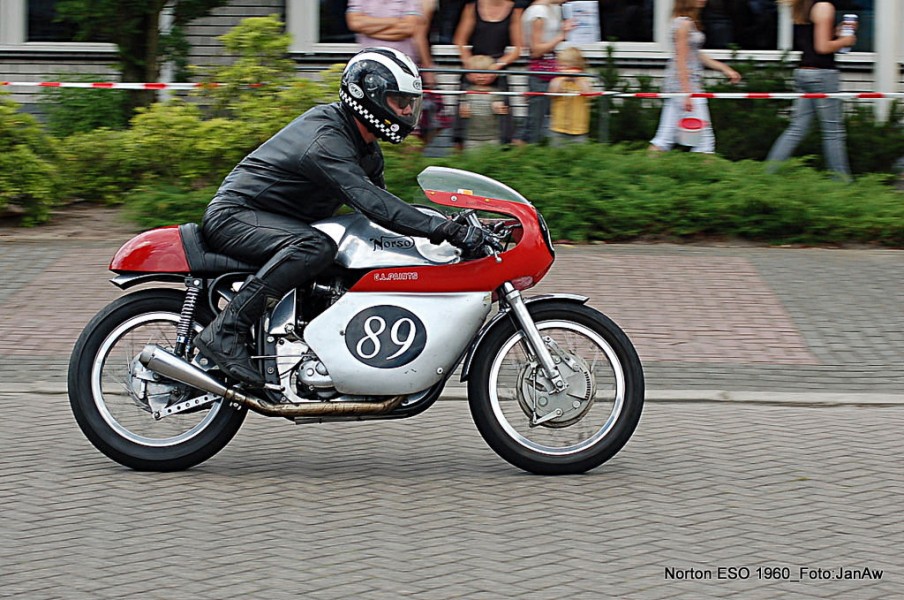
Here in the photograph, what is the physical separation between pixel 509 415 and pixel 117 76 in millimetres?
11889

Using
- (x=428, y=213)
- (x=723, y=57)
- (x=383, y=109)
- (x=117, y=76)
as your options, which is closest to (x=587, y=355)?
(x=428, y=213)

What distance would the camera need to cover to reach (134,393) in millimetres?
6008

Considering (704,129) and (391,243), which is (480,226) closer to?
(391,243)

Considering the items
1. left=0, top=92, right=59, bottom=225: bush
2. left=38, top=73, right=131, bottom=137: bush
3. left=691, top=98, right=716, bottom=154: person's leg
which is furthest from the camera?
left=38, top=73, right=131, bottom=137: bush

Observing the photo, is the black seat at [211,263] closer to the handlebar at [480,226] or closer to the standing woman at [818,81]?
the handlebar at [480,226]

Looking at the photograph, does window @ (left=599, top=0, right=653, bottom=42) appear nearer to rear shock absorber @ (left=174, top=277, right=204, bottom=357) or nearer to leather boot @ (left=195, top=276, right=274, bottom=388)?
rear shock absorber @ (left=174, top=277, right=204, bottom=357)

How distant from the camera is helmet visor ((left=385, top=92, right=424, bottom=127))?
5.79 metres

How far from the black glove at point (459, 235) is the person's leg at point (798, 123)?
275 inches

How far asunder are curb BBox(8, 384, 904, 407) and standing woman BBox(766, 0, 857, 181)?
483cm

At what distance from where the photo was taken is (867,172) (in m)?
13.1

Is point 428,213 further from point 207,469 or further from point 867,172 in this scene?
point 867,172

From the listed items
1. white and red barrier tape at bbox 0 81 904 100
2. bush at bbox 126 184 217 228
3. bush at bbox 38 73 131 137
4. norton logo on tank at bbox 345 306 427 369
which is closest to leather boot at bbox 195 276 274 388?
norton logo on tank at bbox 345 306 427 369

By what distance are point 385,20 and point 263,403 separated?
23.0ft

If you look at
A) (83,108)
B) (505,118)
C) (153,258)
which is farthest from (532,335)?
(83,108)
